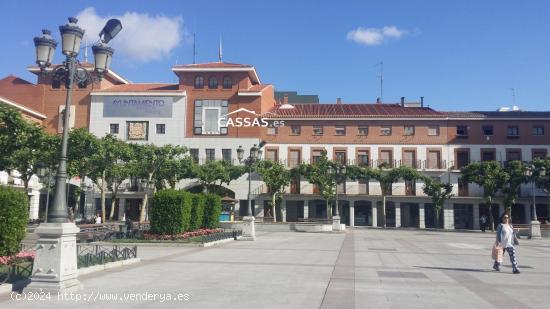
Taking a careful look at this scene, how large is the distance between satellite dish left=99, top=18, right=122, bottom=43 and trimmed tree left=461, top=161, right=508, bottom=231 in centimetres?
3841

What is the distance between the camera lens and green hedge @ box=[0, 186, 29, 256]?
9.90m

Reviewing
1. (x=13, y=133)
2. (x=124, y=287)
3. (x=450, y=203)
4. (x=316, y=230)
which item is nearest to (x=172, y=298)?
(x=124, y=287)

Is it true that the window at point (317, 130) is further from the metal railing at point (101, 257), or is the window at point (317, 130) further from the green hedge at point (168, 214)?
the metal railing at point (101, 257)

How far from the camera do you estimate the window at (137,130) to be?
4919 centimetres

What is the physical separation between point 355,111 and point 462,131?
11.0 metres

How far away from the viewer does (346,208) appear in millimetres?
50031

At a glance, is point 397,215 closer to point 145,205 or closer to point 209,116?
point 209,116

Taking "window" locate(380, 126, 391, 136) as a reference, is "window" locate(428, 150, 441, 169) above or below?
below

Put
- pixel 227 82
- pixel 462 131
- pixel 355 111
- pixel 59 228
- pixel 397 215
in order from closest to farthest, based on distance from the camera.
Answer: pixel 59 228, pixel 397 215, pixel 462 131, pixel 227 82, pixel 355 111

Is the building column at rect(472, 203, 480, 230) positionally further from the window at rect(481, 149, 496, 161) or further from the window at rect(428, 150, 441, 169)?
the window at rect(428, 150, 441, 169)

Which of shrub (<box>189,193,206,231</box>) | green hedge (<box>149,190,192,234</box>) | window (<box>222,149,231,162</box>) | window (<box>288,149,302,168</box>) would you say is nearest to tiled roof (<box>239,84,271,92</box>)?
window (<box>222,149,231,162</box>)

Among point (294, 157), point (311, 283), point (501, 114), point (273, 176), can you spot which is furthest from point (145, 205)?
point (501, 114)

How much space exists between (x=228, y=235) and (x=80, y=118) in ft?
106

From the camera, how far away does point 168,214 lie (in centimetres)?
2056
